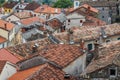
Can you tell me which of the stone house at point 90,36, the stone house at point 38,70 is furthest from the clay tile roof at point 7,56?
the stone house at point 90,36

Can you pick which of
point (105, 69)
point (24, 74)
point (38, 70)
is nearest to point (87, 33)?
point (24, 74)

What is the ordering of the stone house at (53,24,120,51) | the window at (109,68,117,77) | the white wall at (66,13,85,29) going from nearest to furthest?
the window at (109,68,117,77), the stone house at (53,24,120,51), the white wall at (66,13,85,29)

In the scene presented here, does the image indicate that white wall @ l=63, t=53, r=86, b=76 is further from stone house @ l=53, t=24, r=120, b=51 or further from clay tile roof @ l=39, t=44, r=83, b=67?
stone house @ l=53, t=24, r=120, b=51

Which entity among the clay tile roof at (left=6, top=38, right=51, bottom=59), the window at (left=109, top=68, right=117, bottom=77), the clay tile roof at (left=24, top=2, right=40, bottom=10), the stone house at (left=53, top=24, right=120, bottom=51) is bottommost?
the clay tile roof at (left=24, top=2, right=40, bottom=10)

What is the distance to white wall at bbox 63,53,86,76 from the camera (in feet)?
115

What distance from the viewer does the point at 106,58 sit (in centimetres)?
3228

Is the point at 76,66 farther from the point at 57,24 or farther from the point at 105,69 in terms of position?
the point at 57,24

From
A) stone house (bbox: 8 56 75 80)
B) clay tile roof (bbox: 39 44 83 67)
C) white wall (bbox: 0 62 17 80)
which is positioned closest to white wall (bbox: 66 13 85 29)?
clay tile roof (bbox: 39 44 83 67)

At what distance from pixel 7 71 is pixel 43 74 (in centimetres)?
480

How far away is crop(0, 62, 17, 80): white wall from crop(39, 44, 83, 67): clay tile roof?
10.1ft

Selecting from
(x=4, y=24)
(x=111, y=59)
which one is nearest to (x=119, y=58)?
(x=111, y=59)

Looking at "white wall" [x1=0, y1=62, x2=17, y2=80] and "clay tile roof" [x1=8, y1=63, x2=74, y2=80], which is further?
"white wall" [x1=0, y1=62, x2=17, y2=80]

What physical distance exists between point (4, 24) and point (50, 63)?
33.5 metres

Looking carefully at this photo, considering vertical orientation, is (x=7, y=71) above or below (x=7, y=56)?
above
